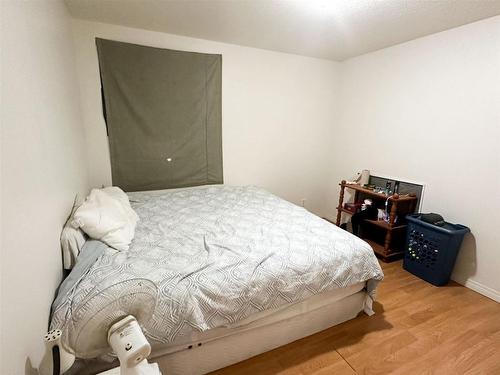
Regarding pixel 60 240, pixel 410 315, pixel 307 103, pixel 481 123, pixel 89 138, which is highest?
pixel 307 103

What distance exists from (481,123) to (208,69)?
2624mm

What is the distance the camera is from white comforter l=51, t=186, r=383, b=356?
44.6 inches

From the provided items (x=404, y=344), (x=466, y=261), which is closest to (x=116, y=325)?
(x=404, y=344)

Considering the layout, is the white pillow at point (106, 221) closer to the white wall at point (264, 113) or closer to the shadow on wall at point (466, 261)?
the white wall at point (264, 113)

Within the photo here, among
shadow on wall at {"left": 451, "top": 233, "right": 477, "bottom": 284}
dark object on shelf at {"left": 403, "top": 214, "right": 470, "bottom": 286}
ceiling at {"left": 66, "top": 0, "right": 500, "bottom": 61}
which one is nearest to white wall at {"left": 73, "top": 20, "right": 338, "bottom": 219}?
ceiling at {"left": 66, "top": 0, "right": 500, "bottom": 61}

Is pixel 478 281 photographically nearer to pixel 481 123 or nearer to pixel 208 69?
pixel 481 123

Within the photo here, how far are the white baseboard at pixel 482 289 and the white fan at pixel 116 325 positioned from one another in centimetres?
265

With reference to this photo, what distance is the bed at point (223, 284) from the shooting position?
1115 millimetres

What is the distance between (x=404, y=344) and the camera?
61.0 inches

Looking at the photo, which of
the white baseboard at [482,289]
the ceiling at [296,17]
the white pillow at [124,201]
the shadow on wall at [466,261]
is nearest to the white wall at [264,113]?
the ceiling at [296,17]

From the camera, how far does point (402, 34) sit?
234 centimetres

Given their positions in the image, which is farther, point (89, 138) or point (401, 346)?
point (89, 138)

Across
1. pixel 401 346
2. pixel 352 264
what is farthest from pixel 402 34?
pixel 401 346

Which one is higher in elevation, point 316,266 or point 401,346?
point 316,266
